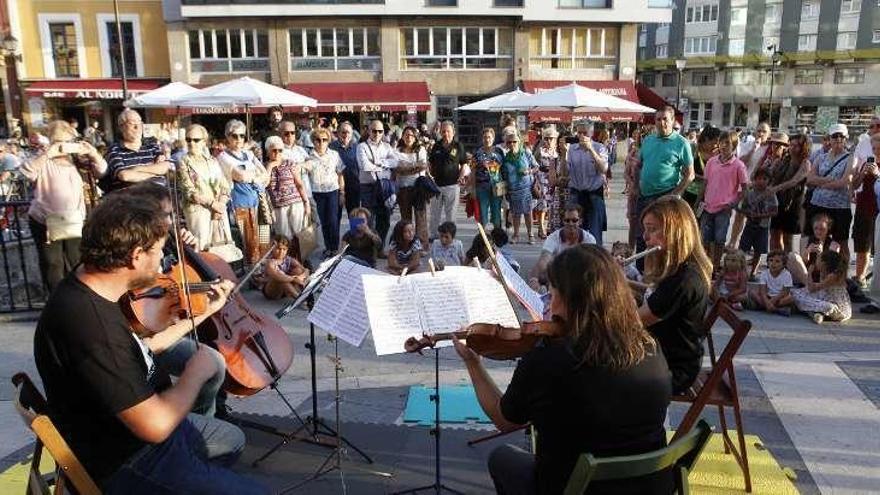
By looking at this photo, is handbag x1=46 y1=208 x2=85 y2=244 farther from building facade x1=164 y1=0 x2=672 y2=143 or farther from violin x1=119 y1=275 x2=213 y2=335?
building facade x1=164 y1=0 x2=672 y2=143

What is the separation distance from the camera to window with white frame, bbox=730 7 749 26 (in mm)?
46312

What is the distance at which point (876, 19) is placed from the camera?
39.9 metres

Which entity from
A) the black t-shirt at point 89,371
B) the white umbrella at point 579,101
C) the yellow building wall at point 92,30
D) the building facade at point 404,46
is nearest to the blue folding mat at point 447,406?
the black t-shirt at point 89,371

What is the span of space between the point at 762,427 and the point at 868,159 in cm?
408

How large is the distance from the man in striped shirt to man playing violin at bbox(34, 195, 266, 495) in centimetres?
327

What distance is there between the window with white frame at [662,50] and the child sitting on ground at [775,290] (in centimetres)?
4982

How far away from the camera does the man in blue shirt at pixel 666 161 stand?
21.9ft

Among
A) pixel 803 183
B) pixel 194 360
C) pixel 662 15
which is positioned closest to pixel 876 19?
pixel 662 15

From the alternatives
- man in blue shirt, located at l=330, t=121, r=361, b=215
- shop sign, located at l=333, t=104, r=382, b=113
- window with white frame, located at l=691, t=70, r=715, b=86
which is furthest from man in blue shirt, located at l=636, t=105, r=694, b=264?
window with white frame, located at l=691, t=70, r=715, b=86

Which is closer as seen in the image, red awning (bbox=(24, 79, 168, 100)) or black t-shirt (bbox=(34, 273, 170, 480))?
black t-shirt (bbox=(34, 273, 170, 480))

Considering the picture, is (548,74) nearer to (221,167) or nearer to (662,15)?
(662,15)

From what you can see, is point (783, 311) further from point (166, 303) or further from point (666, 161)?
point (166, 303)

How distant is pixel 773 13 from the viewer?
4544 centimetres

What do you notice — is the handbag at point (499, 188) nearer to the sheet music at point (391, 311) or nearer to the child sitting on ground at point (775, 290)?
the child sitting on ground at point (775, 290)
